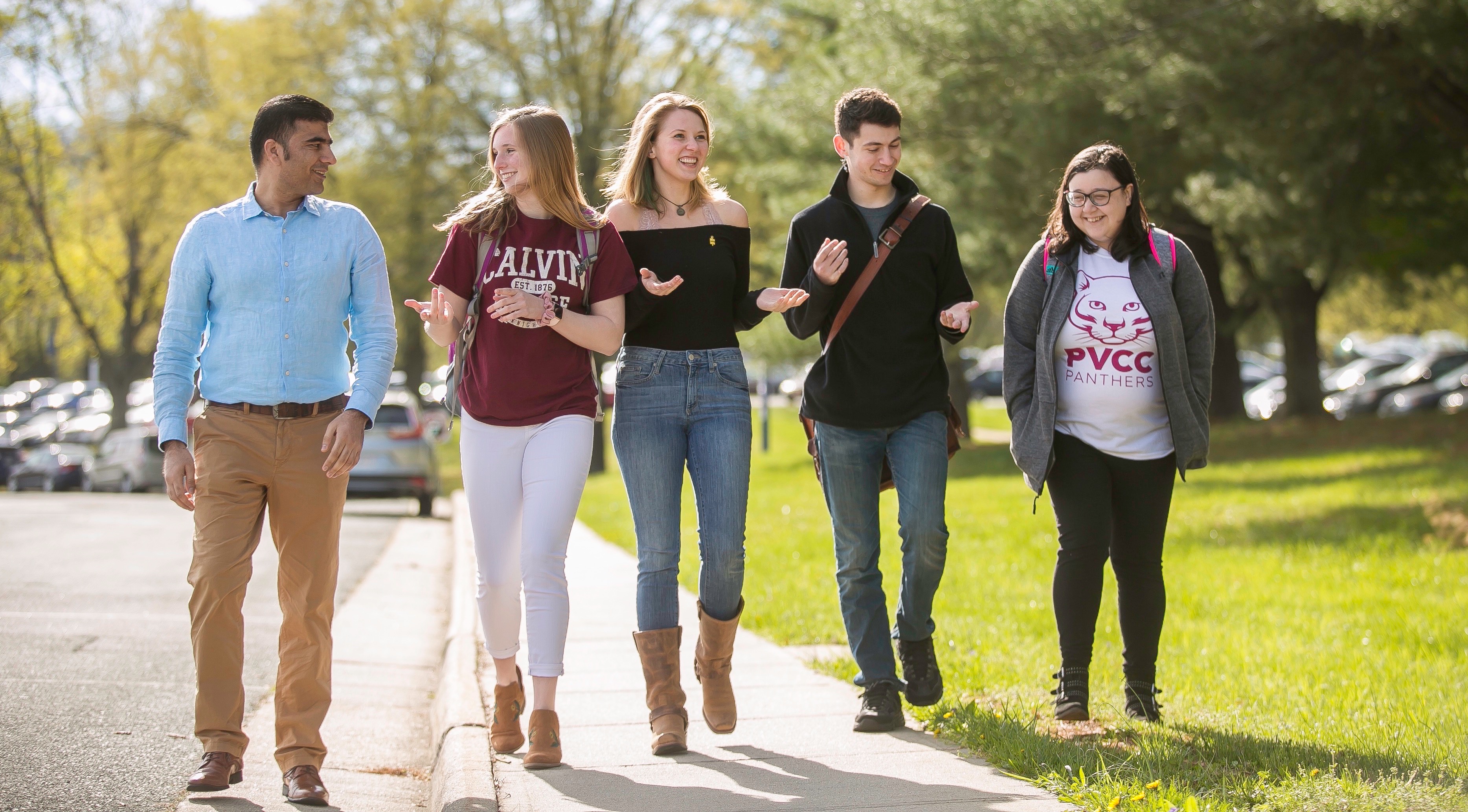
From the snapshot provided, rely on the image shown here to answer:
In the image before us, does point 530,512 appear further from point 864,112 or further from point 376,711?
point 376,711

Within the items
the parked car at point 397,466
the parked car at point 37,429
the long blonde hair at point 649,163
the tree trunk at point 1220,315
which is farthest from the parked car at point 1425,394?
the parked car at point 37,429

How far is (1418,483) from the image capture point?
13656 mm

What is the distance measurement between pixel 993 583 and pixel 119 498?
51.0 feet

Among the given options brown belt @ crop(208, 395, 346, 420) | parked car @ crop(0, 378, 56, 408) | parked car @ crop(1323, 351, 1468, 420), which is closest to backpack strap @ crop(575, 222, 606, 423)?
brown belt @ crop(208, 395, 346, 420)

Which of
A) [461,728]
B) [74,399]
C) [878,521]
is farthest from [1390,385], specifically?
[74,399]

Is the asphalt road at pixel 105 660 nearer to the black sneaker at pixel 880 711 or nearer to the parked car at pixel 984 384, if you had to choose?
the black sneaker at pixel 880 711

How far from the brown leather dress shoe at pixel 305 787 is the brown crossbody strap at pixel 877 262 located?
7.15ft

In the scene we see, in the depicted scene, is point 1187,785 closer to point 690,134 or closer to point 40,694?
point 690,134


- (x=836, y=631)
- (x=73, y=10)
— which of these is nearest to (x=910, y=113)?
(x=836, y=631)

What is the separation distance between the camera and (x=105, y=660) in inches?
268

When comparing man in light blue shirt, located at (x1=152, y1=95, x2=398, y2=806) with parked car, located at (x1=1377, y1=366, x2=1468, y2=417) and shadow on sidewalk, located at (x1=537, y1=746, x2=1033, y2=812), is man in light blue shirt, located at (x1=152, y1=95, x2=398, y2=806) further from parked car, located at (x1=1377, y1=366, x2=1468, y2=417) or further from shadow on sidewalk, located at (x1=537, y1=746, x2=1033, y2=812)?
parked car, located at (x1=1377, y1=366, x2=1468, y2=417)

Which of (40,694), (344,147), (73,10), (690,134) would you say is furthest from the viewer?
(73,10)

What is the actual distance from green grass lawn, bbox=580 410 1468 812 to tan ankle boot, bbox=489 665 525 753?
145 cm

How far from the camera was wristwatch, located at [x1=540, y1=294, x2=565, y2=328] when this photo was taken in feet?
14.0
